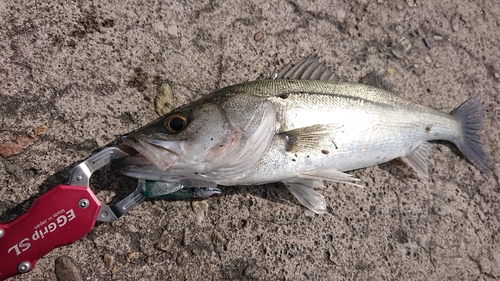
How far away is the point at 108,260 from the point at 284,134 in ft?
3.94

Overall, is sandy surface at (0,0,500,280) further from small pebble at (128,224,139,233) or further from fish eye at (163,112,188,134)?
fish eye at (163,112,188,134)

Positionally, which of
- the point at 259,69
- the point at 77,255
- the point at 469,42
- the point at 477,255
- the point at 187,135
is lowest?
the point at 477,255

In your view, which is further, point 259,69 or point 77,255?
point 259,69

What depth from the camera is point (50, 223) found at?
1.68 m

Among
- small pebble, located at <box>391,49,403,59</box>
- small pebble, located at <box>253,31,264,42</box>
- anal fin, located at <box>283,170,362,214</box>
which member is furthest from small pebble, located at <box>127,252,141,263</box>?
small pebble, located at <box>391,49,403,59</box>

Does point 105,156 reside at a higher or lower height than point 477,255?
higher

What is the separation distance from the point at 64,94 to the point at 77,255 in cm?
91

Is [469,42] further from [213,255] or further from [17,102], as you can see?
[17,102]

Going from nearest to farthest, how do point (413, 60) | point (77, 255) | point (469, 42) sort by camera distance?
point (77, 255)
point (413, 60)
point (469, 42)

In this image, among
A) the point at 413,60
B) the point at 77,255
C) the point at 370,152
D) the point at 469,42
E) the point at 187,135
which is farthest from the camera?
the point at 469,42

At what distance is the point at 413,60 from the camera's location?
301 cm

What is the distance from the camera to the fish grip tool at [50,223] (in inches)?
64.8

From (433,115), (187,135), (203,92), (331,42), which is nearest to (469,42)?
(433,115)

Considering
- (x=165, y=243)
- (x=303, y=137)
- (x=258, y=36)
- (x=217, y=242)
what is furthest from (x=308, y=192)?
(x=258, y=36)
